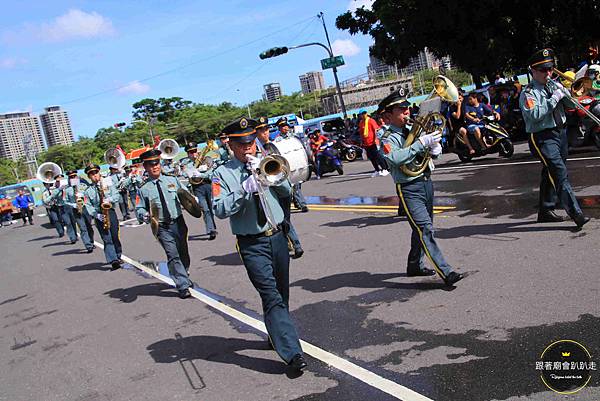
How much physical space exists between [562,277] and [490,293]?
0.71 m

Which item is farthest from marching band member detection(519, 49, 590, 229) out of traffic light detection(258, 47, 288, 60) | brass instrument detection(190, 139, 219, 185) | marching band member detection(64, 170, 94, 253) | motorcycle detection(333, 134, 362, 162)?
traffic light detection(258, 47, 288, 60)

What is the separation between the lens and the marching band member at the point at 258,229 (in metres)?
4.77

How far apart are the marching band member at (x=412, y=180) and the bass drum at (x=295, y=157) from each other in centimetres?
118

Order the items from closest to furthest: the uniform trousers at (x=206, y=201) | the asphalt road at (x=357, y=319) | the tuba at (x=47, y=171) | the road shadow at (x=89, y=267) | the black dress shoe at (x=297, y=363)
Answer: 1. the asphalt road at (x=357, y=319)
2. the black dress shoe at (x=297, y=363)
3. the road shadow at (x=89, y=267)
4. the uniform trousers at (x=206, y=201)
5. the tuba at (x=47, y=171)

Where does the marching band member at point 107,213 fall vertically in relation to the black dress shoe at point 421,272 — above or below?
above

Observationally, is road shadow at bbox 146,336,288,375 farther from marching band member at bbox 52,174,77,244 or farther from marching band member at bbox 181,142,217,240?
marching band member at bbox 52,174,77,244

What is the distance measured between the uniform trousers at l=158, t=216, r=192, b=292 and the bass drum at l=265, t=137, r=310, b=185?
208 centimetres

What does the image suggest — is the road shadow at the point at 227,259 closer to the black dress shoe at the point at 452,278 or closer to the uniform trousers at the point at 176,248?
the uniform trousers at the point at 176,248

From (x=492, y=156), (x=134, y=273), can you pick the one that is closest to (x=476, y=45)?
(x=492, y=156)

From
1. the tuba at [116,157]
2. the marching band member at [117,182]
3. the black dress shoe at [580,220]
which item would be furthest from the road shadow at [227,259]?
the tuba at [116,157]

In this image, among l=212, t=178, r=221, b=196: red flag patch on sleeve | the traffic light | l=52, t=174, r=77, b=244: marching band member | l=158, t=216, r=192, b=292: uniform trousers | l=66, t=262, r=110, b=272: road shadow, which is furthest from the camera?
the traffic light


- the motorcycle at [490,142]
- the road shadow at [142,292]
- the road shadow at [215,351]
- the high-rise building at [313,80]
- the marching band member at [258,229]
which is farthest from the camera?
the high-rise building at [313,80]

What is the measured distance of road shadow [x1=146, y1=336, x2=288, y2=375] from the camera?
5074 mm

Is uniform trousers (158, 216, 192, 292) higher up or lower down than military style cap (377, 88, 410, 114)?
lower down
